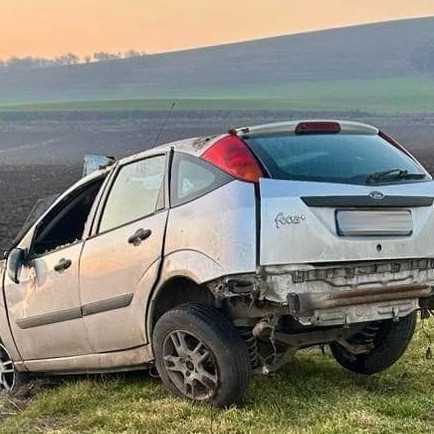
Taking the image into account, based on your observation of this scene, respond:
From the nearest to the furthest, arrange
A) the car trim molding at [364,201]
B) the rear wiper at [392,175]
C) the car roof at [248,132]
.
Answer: the car trim molding at [364,201] → the rear wiper at [392,175] → the car roof at [248,132]

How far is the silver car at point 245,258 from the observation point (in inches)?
186

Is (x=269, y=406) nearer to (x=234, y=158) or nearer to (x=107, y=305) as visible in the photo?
(x=107, y=305)

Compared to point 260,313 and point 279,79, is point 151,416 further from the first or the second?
point 279,79

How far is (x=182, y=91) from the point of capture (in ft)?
300

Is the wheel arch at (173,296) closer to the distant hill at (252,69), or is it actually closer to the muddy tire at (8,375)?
the muddy tire at (8,375)

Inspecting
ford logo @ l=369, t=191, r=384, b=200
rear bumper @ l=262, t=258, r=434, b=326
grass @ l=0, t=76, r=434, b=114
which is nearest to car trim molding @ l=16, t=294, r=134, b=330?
rear bumper @ l=262, t=258, r=434, b=326

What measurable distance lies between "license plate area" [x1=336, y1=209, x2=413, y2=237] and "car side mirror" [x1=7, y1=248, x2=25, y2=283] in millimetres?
2633

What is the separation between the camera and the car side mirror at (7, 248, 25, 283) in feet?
20.9

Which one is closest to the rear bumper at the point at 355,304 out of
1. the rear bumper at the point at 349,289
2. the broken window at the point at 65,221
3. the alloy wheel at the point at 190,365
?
the rear bumper at the point at 349,289

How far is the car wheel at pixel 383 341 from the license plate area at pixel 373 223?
1.05m

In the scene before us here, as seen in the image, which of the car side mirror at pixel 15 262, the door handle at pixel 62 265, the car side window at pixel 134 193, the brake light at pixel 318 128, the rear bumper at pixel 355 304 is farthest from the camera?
the car side mirror at pixel 15 262

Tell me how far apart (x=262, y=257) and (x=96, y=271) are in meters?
1.42

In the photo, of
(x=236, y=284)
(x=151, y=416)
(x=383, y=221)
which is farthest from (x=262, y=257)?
(x=151, y=416)

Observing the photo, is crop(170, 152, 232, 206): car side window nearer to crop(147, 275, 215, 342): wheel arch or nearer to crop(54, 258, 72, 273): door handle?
crop(147, 275, 215, 342): wheel arch
